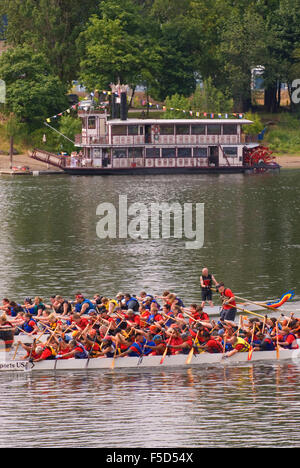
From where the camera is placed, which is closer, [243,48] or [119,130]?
[119,130]

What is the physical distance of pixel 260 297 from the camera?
53562mm

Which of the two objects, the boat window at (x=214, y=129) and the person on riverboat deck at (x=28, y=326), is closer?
the person on riverboat deck at (x=28, y=326)

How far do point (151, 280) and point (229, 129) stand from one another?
219ft

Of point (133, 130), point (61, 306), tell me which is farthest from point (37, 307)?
point (133, 130)

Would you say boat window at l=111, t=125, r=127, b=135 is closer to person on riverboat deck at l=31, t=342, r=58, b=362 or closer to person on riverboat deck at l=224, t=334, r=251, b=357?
person on riverboat deck at l=224, t=334, r=251, b=357

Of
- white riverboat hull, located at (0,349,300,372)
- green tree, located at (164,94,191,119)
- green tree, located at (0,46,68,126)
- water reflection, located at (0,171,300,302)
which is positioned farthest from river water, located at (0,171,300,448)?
green tree, located at (164,94,191,119)

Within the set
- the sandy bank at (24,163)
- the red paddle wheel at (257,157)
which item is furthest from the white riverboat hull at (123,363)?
the red paddle wheel at (257,157)

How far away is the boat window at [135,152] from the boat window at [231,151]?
10.8m

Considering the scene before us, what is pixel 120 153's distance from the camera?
401 feet

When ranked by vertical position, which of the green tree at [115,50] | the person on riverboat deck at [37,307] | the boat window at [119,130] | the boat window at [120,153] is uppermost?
the green tree at [115,50]

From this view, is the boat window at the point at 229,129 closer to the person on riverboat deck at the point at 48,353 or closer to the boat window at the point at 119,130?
the boat window at the point at 119,130

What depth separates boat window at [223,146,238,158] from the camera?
123250 mm

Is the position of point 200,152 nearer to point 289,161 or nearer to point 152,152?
point 152,152

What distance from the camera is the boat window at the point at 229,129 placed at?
4820 inches
